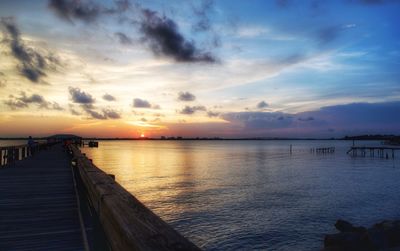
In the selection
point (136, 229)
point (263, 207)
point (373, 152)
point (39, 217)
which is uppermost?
point (136, 229)

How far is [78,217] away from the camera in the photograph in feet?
25.3

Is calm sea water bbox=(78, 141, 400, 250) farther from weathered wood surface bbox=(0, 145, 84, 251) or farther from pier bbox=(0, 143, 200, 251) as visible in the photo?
pier bbox=(0, 143, 200, 251)

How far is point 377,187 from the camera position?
120 feet

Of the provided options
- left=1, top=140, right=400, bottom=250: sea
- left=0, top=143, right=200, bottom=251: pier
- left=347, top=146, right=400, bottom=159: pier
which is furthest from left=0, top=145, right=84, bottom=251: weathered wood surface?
left=347, top=146, right=400, bottom=159: pier

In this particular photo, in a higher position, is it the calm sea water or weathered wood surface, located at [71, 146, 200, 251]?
weathered wood surface, located at [71, 146, 200, 251]

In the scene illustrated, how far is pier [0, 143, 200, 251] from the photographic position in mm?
2324

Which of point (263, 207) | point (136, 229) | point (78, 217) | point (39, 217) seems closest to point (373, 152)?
point (263, 207)

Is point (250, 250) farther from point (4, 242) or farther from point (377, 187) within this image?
point (377, 187)

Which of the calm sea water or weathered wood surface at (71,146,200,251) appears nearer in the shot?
weathered wood surface at (71,146,200,251)

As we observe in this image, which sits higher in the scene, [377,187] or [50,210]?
[50,210]

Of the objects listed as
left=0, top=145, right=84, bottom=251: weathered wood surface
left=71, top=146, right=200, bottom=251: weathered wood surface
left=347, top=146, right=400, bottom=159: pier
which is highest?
left=71, top=146, right=200, bottom=251: weathered wood surface

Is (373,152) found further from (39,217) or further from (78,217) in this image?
(39,217)

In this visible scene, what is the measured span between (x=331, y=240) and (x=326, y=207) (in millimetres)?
10861

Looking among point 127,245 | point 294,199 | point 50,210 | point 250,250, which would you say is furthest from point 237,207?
point 127,245
